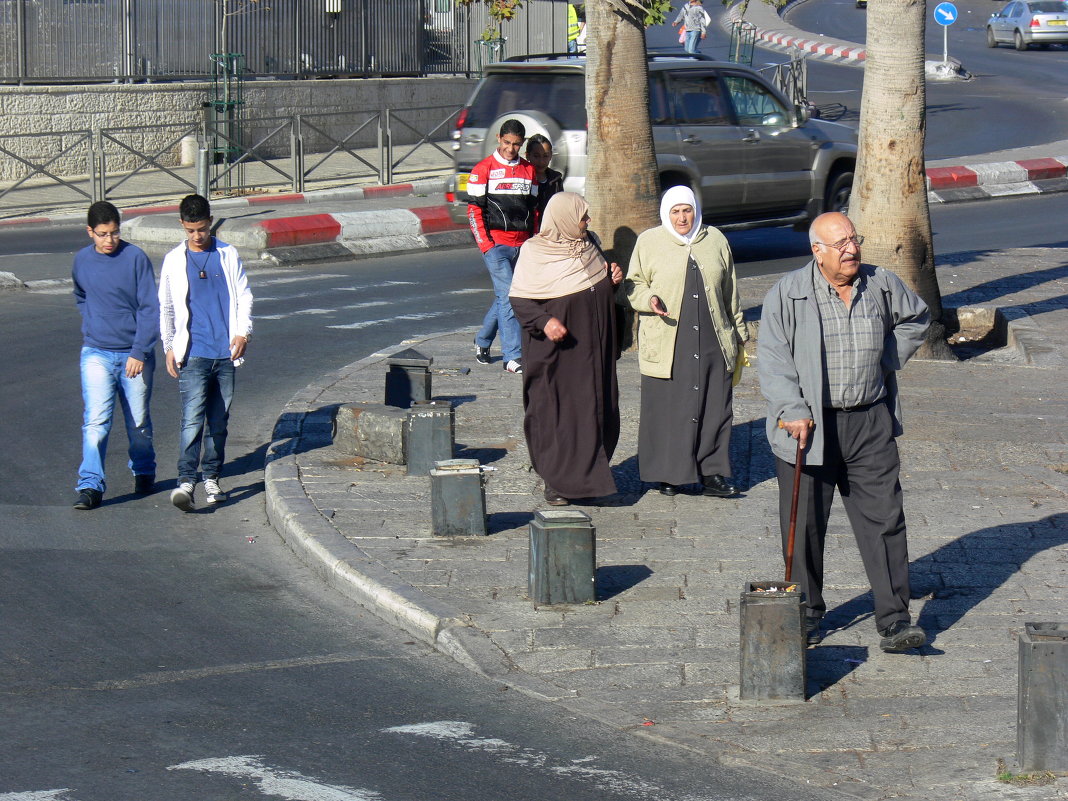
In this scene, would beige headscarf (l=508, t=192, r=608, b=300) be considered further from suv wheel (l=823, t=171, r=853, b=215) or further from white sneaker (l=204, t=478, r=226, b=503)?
suv wheel (l=823, t=171, r=853, b=215)

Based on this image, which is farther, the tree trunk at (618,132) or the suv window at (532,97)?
the suv window at (532,97)

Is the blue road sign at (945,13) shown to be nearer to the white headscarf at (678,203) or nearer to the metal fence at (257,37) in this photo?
the metal fence at (257,37)

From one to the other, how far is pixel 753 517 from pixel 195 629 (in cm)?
312

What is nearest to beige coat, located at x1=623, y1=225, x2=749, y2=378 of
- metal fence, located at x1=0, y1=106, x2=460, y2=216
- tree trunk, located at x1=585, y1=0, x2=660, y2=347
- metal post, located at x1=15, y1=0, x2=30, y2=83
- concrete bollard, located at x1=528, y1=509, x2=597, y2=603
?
concrete bollard, located at x1=528, y1=509, x2=597, y2=603

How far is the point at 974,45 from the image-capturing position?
160 ft

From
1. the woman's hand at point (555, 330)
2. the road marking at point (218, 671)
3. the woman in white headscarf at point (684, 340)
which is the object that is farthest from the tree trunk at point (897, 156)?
the road marking at point (218, 671)

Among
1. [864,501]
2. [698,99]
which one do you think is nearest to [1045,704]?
[864,501]

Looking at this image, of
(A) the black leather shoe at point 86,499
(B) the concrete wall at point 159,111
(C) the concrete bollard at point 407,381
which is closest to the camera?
(A) the black leather shoe at point 86,499

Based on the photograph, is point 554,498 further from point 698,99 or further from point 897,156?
point 698,99

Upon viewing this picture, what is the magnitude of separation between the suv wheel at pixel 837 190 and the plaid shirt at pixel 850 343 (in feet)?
40.0

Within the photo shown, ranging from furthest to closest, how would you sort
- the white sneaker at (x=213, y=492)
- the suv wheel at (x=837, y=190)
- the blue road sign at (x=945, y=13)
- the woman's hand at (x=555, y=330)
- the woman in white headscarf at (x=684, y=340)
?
the blue road sign at (x=945, y=13) < the suv wheel at (x=837, y=190) < the white sneaker at (x=213, y=492) < the woman in white headscarf at (x=684, y=340) < the woman's hand at (x=555, y=330)

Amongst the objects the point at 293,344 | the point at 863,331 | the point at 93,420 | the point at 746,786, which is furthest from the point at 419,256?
the point at 746,786

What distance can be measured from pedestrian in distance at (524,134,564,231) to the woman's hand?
297cm

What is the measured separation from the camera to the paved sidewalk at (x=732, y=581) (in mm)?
5445
